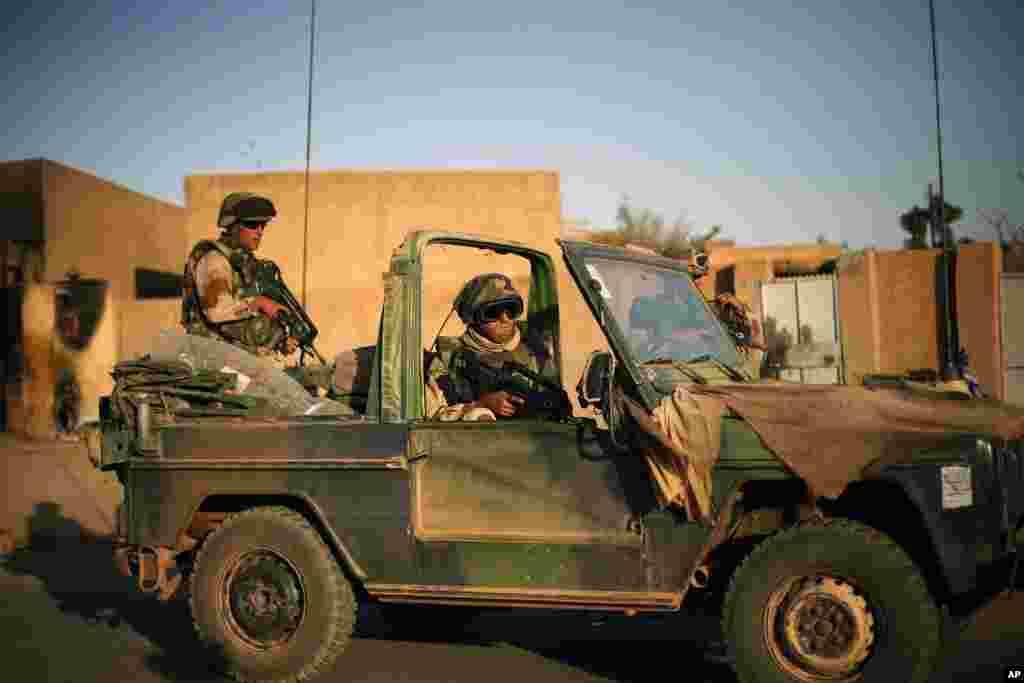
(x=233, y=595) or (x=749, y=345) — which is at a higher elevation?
(x=749, y=345)

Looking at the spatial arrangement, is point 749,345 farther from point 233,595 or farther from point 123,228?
point 123,228

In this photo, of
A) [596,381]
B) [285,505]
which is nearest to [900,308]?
[285,505]

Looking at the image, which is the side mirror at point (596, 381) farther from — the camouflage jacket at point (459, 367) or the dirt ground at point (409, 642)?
the dirt ground at point (409, 642)

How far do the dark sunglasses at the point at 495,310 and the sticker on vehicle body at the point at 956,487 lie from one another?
267 centimetres

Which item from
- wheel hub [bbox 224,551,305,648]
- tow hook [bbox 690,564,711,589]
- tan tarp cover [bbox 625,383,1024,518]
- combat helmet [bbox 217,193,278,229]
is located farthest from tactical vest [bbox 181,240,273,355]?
tow hook [bbox 690,564,711,589]

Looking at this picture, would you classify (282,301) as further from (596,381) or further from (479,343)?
(596,381)

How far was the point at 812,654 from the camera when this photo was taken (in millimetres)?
3916

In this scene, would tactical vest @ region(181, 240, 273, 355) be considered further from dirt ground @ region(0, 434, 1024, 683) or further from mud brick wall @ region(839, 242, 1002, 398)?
mud brick wall @ region(839, 242, 1002, 398)

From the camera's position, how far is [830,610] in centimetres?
391

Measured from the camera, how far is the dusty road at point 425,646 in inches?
199

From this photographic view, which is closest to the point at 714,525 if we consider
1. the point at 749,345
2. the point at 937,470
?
the point at 937,470

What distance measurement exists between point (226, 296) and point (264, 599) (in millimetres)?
1952

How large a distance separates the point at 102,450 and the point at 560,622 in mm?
2916

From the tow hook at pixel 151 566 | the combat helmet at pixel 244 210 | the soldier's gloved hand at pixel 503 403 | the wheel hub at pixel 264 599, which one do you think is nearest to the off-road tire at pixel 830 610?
the soldier's gloved hand at pixel 503 403
